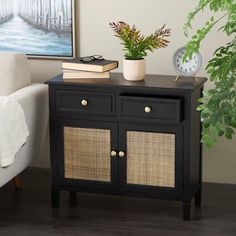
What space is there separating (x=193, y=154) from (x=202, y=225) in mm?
374

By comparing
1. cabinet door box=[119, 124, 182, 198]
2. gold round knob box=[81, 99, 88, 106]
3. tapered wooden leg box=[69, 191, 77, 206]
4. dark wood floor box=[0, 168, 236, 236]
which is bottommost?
dark wood floor box=[0, 168, 236, 236]

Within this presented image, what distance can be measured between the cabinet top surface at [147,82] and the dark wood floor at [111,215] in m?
0.71

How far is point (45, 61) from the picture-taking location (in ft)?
14.3

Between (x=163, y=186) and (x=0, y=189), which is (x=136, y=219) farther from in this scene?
(x=0, y=189)

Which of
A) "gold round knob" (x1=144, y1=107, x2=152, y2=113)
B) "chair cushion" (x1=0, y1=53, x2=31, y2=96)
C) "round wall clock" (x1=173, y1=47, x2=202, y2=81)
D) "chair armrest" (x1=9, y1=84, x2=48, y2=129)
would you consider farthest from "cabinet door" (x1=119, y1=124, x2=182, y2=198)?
"chair cushion" (x1=0, y1=53, x2=31, y2=96)

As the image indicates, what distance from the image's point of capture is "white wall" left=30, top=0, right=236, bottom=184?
4.04 metres

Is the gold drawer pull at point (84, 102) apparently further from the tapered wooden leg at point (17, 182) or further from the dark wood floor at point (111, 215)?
the tapered wooden leg at point (17, 182)

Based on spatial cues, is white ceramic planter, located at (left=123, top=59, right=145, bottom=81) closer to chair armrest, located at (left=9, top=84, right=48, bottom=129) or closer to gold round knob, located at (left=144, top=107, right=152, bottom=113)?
gold round knob, located at (left=144, top=107, right=152, bottom=113)

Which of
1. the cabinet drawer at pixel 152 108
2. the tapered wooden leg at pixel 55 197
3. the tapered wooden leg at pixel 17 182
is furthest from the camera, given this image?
the tapered wooden leg at pixel 17 182

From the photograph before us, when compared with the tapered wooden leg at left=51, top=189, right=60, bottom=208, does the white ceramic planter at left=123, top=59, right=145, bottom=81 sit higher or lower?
higher

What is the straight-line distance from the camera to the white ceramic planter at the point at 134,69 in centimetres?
367

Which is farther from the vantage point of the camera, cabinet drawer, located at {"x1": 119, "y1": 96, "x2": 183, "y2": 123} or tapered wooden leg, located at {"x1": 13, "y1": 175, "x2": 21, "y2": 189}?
tapered wooden leg, located at {"x1": 13, "y1": 175, "x2": 21, "y2": 189}

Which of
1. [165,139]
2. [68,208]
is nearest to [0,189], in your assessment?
[68,208]

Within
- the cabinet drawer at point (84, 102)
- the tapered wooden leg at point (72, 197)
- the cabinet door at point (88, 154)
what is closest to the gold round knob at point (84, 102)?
the cabinet drawer at point (84, 102)
